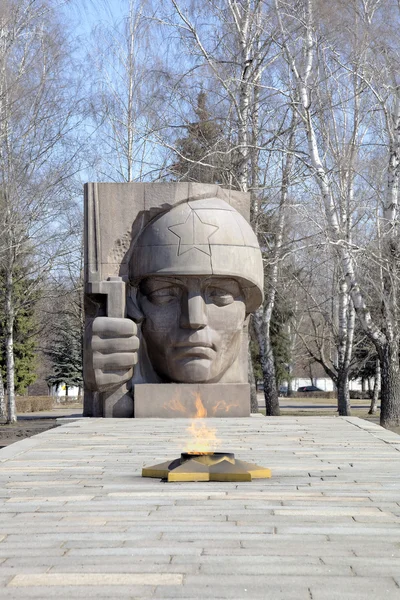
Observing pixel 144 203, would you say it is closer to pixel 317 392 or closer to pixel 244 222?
pixel 244 222

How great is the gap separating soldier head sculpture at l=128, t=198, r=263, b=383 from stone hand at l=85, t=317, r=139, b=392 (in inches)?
12.8

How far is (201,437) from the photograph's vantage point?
6.70 meters

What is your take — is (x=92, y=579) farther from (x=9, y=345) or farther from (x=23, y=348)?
(x=23, y=348)

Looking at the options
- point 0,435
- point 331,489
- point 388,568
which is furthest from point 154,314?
point 0,435

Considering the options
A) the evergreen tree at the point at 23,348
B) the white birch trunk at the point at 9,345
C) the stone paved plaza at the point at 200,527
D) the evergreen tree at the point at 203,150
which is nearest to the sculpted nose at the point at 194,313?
the stone paved plaza at the point at 200,527

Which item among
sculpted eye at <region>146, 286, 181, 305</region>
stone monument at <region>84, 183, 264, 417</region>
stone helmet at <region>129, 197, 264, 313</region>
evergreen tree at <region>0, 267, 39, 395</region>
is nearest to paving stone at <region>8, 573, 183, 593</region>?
stone monument at <region>84, 183, 264, 417</region>

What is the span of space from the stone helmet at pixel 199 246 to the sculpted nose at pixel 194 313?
34 cm

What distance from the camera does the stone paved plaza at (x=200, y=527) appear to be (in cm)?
298

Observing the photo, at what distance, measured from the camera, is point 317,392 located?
172 ft

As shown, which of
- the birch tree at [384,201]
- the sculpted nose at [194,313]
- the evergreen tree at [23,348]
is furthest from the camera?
the evergreen tree at [23,348]

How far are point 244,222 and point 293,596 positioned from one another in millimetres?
8359

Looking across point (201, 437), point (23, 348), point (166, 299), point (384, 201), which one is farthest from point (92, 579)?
point (23, 348)

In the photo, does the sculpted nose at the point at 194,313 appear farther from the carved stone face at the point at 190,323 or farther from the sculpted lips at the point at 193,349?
the sculpted lips at the point at 193,349

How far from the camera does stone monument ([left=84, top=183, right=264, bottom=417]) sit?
10.3 metres
